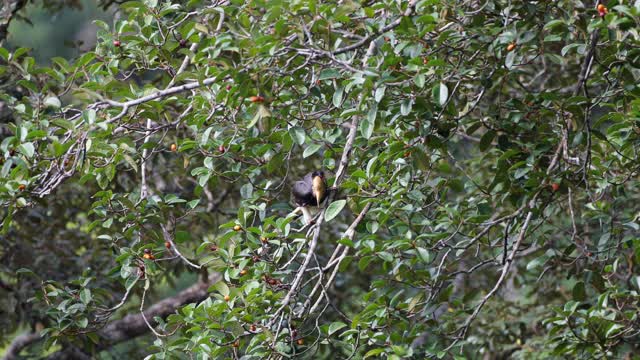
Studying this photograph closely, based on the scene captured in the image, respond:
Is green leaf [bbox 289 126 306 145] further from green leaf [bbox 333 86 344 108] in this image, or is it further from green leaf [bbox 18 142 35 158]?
green leaf [bbox 18 142 35 158]

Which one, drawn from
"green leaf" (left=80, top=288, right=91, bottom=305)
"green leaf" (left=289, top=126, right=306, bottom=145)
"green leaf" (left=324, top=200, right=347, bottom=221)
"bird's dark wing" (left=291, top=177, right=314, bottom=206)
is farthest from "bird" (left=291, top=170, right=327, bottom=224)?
"green leaf" (left=80, top=288, right=91, bottom=305)

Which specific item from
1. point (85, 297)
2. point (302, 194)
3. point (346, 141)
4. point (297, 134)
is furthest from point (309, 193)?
point (85, 297)

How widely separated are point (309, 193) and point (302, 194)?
0.08ft

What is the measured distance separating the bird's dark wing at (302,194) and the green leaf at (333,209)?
181mm

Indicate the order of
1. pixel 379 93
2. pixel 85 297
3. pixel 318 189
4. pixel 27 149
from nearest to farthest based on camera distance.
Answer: pixel 379 93 < pixel 27 149 < pixel 318 189 < pixel 85 297

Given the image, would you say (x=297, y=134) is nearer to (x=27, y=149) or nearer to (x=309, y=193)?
(x=309, y=193)

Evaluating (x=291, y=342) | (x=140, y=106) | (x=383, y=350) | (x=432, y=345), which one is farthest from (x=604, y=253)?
(x=140, y=106)

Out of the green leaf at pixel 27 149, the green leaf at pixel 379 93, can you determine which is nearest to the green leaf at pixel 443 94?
the green leaf at pixel 379 93

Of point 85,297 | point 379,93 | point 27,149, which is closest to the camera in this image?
point 379,93

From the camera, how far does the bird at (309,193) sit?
2.49m

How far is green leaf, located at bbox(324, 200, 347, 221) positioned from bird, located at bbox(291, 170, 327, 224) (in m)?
0.13

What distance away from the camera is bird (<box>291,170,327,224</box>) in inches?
98.0

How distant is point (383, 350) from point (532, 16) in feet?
3.05

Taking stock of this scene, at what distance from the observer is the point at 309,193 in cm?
252
